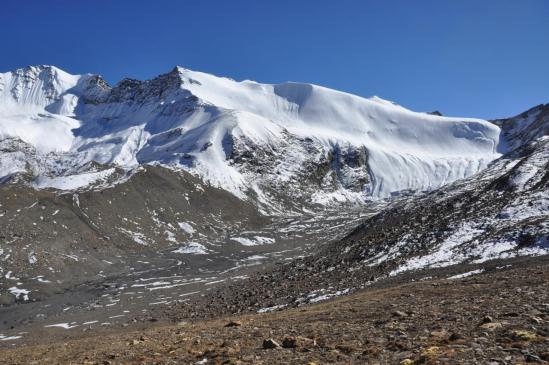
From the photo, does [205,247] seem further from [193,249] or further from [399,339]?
[399,339]

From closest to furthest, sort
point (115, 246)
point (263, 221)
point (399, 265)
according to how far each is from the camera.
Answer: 1. point (399, 265)
2. point (115, 246)
3. point (263, 221)

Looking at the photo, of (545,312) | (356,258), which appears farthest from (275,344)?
(356,258)

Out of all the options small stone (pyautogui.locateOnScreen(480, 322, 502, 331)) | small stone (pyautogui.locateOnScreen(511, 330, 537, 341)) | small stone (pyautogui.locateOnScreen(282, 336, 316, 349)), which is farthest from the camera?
small stone (pyautogui.locateOnScreen(282, 336, 316, 349))

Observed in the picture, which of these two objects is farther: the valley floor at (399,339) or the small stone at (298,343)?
the small stone at (298,343)

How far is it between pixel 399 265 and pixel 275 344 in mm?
35710

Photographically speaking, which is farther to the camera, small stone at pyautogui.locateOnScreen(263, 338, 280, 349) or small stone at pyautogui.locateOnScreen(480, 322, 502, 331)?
small stone at pyautogui.locateOnScreen(263, 338, 280, 349)

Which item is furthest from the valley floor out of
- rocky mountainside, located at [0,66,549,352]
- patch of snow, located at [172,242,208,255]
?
patch of snow, located at [172,242,208,255]

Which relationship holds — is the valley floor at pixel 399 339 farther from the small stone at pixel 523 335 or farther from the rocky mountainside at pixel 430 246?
the rocky mountainside at pixel 430 246

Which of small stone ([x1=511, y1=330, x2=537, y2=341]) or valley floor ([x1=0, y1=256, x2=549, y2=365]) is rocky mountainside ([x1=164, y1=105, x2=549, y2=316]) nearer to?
valley floor ([x1=0, y1=256, x2=549, y2=365])

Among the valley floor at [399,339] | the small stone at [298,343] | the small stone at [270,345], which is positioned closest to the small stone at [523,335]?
the valley floor at [399,339]

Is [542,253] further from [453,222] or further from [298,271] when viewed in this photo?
[298,271]

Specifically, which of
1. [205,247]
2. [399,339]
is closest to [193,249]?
[205,247]

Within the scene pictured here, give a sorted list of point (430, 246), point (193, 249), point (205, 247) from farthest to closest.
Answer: point (205, 247) → point (193, 249) → point (430, 246)

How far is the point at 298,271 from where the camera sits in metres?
63.0
